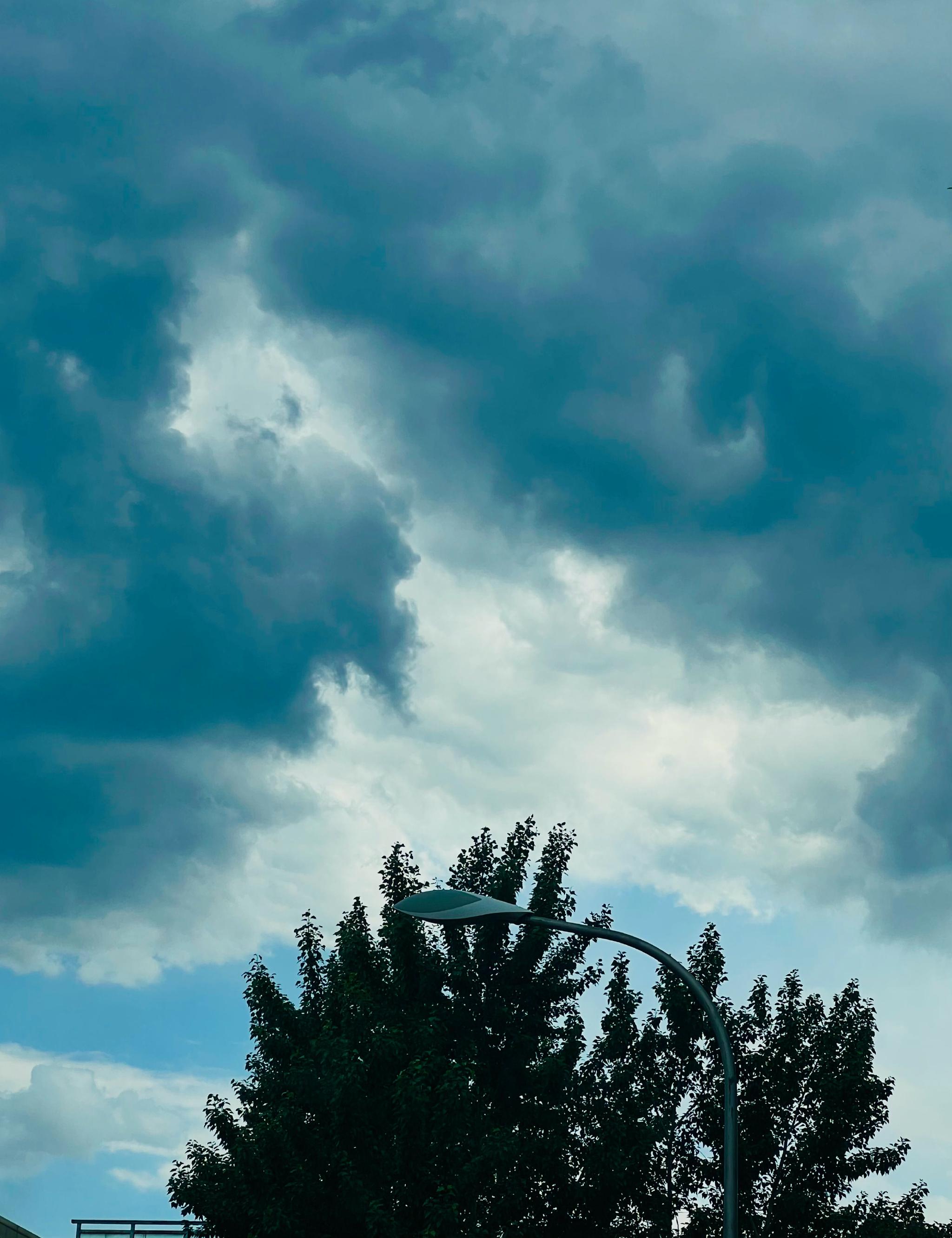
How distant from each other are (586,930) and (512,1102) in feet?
36.8

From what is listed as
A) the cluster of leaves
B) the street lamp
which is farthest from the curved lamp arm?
the cluster of leaves

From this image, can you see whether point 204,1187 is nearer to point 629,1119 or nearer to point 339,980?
point 339,980

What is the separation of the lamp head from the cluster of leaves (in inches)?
290

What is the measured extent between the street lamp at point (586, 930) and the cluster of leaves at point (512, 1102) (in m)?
7.30

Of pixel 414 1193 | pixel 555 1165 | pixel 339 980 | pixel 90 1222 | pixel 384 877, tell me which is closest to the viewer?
pixel 414 1193

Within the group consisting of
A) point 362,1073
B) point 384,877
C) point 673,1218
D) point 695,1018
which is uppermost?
point 384,877

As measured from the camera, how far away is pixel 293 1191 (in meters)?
20.8

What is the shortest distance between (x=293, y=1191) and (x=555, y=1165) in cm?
441

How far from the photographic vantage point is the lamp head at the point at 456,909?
13188 mm

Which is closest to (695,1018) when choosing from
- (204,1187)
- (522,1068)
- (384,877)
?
(522,1068)

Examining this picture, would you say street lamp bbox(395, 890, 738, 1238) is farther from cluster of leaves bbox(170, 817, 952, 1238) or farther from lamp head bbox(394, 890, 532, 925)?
cluster of leaves bbox(170, 817, 952, 1238)

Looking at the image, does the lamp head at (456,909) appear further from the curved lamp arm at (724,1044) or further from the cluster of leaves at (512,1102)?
the cluster of leaves at (512,1102)

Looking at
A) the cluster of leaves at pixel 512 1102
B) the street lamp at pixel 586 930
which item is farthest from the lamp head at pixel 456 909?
the cluster of leaves at pixel 512 1102

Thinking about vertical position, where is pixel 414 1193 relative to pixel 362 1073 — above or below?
below
